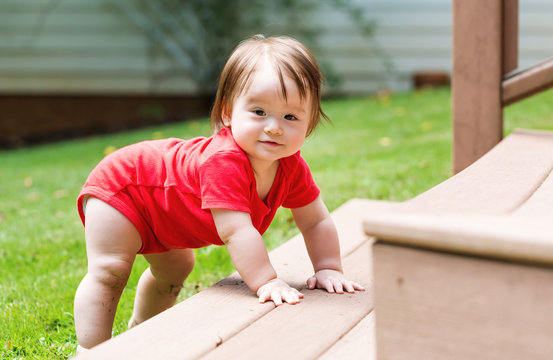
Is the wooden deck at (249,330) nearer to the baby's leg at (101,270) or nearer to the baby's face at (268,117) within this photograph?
the baby's leg at (101,270)

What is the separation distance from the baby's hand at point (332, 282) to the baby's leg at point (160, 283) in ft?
1.64

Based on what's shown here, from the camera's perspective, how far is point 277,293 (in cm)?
178

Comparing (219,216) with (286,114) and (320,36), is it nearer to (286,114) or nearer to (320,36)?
(286,114)

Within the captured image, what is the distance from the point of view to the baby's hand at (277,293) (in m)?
1.77

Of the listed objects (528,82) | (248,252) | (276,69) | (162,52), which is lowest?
(162,52)

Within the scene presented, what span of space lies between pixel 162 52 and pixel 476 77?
6815 millimetres

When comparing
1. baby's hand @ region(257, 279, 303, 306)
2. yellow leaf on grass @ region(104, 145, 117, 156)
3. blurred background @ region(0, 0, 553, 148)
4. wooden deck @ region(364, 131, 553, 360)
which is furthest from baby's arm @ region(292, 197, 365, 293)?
blurred background @ region(0, 0, 553, 148)

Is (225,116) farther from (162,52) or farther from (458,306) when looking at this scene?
(162,52)

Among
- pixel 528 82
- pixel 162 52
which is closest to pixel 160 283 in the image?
pixel 528 82

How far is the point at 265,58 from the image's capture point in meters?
1.87

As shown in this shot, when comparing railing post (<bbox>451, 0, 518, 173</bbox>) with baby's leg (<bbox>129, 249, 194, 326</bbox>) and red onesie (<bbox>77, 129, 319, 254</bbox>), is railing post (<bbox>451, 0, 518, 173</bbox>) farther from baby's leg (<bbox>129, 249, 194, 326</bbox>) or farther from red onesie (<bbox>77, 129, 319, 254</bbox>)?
baby's leg (<bbox>129, 249, 194, 326</bbox>)

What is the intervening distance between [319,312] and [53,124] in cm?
830

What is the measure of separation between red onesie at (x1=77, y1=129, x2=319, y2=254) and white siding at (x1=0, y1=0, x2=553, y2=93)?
6.58 meters

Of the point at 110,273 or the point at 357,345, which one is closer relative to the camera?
the point at 357,345
